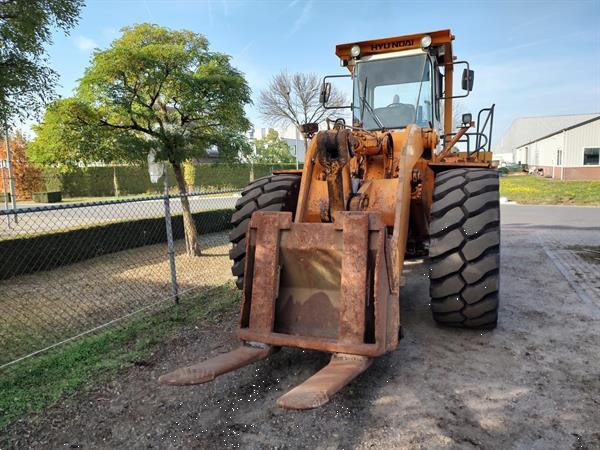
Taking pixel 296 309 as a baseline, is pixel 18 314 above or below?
below

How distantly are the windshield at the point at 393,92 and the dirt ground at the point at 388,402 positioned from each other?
2.47 metres

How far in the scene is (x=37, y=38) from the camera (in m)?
6.05

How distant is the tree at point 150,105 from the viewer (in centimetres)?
669

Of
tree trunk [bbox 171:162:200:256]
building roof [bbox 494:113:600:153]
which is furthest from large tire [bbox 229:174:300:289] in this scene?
building roof [bbox 494:113:600:153]

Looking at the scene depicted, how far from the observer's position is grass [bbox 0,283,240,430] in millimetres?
3236

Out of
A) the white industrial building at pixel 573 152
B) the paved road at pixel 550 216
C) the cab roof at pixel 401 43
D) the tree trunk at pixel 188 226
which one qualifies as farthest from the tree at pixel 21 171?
the white industrial building at pixel 573 152

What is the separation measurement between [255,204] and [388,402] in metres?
2.41

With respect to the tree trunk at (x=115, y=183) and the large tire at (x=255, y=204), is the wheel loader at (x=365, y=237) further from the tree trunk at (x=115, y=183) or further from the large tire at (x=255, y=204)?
the tree trunk at (x=115, y=183)

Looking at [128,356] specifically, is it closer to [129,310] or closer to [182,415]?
[182,415]

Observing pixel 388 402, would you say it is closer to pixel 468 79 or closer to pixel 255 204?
pixel 255 204

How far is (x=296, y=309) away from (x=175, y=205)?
16553 millimetres

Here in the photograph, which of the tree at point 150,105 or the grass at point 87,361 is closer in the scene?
the grass at point 87,361

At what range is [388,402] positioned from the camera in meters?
2.97

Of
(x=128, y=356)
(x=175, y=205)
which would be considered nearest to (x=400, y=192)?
(x=128, y=356)
